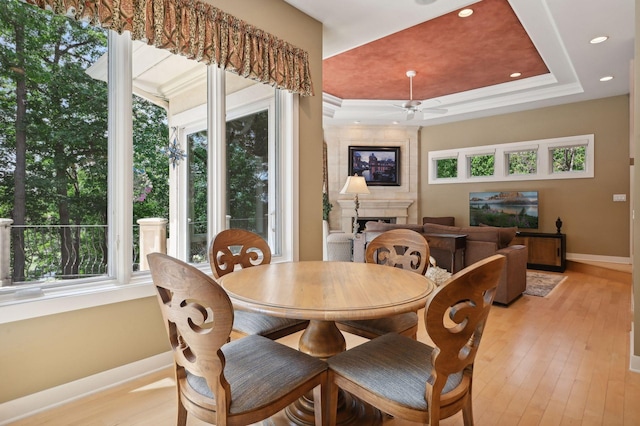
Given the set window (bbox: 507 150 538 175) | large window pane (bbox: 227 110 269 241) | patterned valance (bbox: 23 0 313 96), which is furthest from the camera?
window (bbox: 507 150 538 175)

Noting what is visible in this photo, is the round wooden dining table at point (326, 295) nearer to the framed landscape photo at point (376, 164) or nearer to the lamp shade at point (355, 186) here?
the lamp shade at point (355, 186)

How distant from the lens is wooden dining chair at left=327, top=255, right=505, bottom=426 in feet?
3.44

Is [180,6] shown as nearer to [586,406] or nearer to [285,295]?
[285,295]

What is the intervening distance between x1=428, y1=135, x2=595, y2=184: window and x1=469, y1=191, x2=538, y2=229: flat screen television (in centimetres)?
35

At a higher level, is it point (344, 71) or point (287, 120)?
point (344, 71)

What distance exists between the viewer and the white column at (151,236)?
2.33 m

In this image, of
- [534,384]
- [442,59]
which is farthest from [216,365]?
[442,59]

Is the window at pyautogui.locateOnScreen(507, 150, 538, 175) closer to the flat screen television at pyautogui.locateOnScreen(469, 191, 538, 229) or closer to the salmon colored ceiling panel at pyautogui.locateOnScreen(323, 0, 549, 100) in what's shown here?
the flat screen television at pyautogui.locateOnScreen(469, 191, 538, 229)

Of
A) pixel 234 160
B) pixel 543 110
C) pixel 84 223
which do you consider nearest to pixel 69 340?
pixel 84 223

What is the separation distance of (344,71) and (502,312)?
3.89m

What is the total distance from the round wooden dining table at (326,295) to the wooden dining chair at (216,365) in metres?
0.22

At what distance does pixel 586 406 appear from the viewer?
188 centimetres

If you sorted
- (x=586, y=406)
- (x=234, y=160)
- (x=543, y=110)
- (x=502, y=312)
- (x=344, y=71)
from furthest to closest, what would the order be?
(x=543, y=110) < (x=344, y=71) < (x=502, y=312) < (x=234, y=160) < (x=586, y=406)

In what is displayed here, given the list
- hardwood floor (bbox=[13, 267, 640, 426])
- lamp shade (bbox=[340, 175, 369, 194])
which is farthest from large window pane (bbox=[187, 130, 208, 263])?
lamp shade (bbox=[340, 175, 369, 194])
